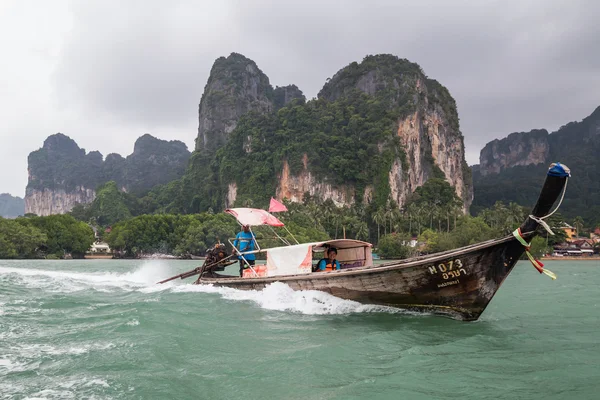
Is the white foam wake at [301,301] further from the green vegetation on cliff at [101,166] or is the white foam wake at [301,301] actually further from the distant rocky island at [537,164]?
the green vegetation on cliff at [101,166]

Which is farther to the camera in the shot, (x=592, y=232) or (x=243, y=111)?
(x=243, y=111)

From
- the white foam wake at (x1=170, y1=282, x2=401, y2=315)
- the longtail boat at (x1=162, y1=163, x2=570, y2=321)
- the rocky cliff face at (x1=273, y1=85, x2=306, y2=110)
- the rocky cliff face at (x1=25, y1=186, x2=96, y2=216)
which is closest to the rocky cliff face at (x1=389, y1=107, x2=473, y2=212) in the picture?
the rocky cliff face at (x1=273, y1=85, x2=306, y2=110)

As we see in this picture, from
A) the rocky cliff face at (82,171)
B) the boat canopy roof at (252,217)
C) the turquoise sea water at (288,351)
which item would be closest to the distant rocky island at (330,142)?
the rocky cliff face at (82,171)

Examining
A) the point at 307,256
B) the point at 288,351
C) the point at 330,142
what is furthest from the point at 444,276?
the point at 330,142

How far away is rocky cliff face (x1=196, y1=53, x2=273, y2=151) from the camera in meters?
114

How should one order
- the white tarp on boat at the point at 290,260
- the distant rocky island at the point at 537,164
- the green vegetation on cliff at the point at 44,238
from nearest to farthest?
the white tarp on boat at the point at 290,260, the green vegetation on cliff at the point at 44,238, the distant rocky island at the point at 537,164

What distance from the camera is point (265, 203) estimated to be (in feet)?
267

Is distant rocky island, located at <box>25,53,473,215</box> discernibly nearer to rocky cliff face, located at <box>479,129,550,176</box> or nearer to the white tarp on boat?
the white tarp on boat

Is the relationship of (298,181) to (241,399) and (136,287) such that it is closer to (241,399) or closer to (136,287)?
(136,287)

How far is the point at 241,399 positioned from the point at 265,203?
A: 7648cm

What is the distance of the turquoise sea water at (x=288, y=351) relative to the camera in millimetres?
5227

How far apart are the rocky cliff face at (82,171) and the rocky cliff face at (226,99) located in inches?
1764

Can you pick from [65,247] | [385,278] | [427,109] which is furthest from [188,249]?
[427,109]

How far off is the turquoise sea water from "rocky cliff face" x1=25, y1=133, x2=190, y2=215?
151596 millimetres
